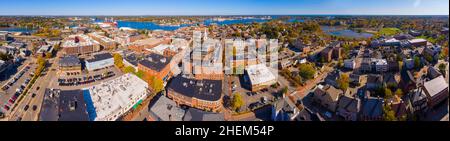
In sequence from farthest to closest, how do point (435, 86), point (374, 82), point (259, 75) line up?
point (259, 75)
point (374, 82)
point (435, 86)

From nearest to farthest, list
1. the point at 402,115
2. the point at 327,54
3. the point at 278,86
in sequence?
the point at 402,115, the point at 278,86, the point at 327,54

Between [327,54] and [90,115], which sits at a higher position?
[327,54]

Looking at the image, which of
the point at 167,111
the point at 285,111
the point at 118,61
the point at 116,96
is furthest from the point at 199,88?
the point at 118,61

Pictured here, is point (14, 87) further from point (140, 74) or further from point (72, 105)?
point (72, 105)

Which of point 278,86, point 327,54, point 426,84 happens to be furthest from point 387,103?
point 327,54

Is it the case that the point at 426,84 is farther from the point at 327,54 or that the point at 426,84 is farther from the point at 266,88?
the point at 327,54

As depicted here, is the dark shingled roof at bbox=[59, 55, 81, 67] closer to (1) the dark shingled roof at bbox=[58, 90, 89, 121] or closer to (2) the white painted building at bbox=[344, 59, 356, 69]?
(1) the dark shingled roof at bbox=[58, 90, 89, 121]
